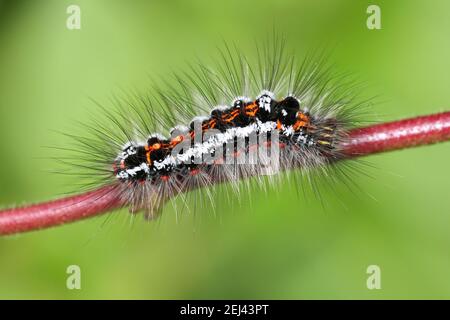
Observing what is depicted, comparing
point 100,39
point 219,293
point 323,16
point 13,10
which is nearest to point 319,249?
point 219,293

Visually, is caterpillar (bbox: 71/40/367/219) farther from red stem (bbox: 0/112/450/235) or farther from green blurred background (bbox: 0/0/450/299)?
green blurred background (bbox: 0/0/450/299)

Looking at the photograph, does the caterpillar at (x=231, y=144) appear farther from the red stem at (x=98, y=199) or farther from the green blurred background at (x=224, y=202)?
the green blurred background at (x=224, y=202)

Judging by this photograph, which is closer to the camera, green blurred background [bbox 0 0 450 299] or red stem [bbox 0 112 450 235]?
red stem [bbox 0 112 450 235]

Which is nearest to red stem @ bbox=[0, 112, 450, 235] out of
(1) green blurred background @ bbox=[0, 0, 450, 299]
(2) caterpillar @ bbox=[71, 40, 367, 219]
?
(2) caterpillar @ bbox=[71, 40, 367, 219]

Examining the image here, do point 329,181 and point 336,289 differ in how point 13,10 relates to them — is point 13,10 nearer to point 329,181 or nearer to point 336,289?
point 329,181

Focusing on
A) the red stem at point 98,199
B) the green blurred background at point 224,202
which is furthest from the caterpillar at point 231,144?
the green blurred background at point 224,202

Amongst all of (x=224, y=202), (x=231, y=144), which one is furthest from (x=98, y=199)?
(x=224, y=202)
